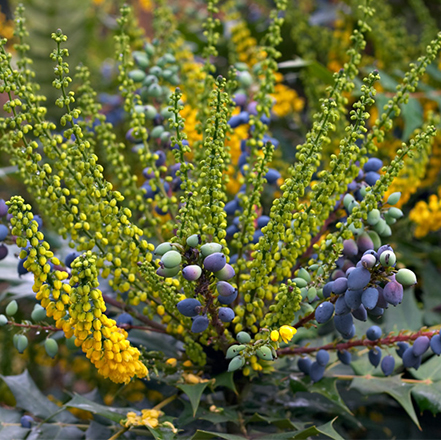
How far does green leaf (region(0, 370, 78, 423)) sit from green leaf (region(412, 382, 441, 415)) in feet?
1.62

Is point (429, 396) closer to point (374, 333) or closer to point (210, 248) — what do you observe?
point (374, 333)

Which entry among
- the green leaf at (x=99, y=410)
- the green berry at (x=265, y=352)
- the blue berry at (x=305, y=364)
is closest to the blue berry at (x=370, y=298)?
the green berry at (x=265, y=352)

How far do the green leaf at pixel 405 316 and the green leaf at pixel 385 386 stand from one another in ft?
0.50

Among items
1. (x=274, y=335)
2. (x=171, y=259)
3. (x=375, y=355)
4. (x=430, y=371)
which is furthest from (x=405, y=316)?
(x=171, y=259)

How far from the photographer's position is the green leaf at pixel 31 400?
2.43 feet

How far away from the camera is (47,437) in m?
0.68

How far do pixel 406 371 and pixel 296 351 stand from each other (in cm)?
23

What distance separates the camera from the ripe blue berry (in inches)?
20.9

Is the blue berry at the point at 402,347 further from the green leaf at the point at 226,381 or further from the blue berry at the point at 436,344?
the green leaf at the point at 226,381

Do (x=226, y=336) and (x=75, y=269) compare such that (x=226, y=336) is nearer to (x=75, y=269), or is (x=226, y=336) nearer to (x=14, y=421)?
(x=75, y=269)

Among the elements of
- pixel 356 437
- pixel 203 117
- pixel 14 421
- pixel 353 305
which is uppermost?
pixel 203 117

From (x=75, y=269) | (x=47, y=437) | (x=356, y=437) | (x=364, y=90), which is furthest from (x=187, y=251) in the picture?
(x=356, y=437)

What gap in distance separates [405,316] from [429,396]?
207 mm

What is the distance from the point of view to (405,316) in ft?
2.88
